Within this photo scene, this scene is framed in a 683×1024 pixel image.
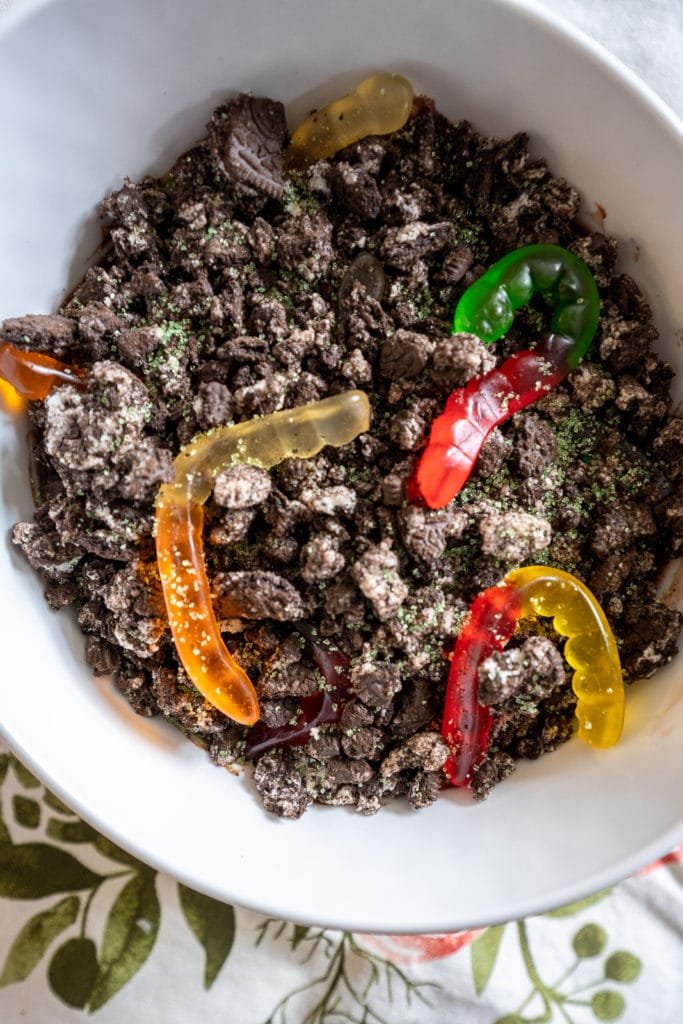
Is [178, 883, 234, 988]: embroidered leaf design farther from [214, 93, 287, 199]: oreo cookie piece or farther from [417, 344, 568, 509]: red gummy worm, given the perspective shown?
[214, 93, 287, 199]: oreo cookie piece

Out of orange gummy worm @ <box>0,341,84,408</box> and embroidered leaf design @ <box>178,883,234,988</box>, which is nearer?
orange gummy worm @ <box>0,341,84,408</box>

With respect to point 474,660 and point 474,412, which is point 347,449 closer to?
point 474,412

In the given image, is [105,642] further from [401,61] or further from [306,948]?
[401,61]

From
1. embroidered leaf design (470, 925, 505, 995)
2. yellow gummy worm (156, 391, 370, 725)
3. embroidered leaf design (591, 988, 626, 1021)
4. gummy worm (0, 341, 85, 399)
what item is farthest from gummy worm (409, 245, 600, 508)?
embroidered leaf design (591, 988, 626, 1021)

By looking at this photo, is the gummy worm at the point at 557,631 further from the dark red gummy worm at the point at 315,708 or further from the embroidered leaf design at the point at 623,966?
the embroidered leaf design at the point at 623,966

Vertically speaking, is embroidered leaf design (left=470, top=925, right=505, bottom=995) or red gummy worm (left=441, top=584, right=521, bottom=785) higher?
red gummy worm (left=441, top=584, right=521, bottom=785)

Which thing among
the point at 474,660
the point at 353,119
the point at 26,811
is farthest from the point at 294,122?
the point at 26,811

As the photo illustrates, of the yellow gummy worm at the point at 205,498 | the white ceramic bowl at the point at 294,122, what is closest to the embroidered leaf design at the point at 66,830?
the white ceramic bowl at the point at 294,122
